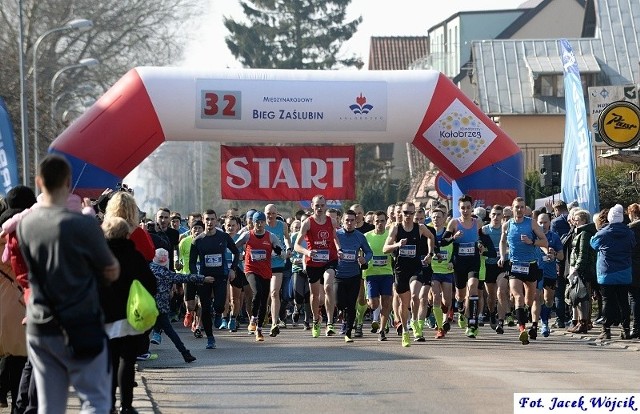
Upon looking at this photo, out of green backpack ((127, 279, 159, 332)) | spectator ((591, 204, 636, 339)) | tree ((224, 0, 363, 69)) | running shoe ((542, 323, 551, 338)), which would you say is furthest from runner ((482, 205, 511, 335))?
tree ((224, 0, 363, 69))

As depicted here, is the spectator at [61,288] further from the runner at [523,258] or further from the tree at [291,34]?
the tree at [291,34]

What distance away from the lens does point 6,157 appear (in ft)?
72.5

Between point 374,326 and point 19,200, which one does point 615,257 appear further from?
point 19,200

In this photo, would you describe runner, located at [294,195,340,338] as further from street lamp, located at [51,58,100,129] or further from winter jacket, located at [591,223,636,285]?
street lamp, located at [51,58,100,129]

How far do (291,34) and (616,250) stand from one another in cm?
6224

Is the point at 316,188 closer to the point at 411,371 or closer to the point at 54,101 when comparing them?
the point at 411,371

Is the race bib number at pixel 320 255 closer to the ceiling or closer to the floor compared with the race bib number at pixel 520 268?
closer to the ceiling

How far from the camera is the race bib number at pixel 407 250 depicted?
744 inches

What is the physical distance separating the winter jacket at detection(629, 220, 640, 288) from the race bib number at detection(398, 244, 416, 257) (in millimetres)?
2820

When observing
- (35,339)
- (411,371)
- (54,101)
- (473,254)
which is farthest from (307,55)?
(35,339)

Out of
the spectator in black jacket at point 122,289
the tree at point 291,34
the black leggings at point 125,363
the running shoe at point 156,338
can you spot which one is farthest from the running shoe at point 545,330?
the tree at point 291,34

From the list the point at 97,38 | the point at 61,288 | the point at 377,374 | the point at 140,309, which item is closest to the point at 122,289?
the point at 140,309

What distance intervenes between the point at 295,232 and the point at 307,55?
2189 inches

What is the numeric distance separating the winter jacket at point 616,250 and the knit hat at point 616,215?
0.07 meters
